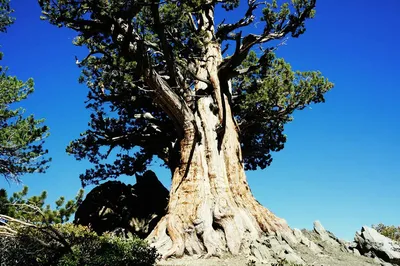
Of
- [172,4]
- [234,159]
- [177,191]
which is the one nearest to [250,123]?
[234,159]

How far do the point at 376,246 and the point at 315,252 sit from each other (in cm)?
Result: 210

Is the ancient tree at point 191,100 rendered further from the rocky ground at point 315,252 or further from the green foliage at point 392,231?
the green foliage at point 392,231

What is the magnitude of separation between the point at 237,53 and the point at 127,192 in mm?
7397

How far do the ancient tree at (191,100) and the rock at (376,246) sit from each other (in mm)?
2202

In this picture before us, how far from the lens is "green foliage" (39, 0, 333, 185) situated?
30.6 ft

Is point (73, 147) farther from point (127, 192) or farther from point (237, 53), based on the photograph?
point (237, 53)

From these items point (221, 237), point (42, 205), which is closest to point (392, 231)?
point (221, 237)

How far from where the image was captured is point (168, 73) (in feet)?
43.4

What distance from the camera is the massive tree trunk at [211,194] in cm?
941

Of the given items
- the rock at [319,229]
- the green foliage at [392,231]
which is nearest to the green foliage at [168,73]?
the rock at [319,229]

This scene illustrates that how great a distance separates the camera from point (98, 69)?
1406cm

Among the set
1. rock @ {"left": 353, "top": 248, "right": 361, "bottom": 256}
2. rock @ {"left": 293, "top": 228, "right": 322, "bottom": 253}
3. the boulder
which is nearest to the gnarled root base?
rock @ {"left": 293, "top": 228, "right": 322, "bottom": 253}

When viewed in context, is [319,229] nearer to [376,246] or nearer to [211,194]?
[376,246]

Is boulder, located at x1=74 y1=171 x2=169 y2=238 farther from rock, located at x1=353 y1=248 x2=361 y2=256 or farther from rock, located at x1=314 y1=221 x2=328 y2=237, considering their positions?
rock, located at x1=353 y1=248 x2=361 y2=256
